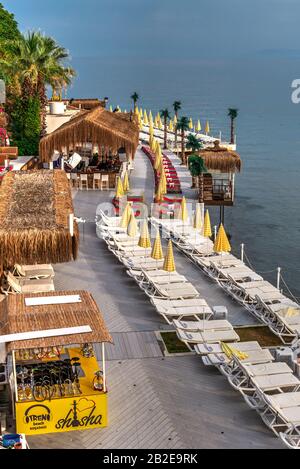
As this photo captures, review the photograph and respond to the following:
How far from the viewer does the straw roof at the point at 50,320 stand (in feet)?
32.9

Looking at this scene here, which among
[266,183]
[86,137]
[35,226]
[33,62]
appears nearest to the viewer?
[35,226]

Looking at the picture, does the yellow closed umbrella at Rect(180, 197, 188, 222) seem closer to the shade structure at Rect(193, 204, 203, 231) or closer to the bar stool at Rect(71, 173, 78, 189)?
the shade structure at Rect(193, 204, 203, 231)

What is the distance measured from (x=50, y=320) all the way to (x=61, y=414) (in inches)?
57.3

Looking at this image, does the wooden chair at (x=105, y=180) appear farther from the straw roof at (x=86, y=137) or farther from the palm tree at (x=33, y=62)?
the palm tree at (x=33, y=62)

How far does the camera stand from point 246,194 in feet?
158

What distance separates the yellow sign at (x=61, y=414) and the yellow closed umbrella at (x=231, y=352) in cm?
262

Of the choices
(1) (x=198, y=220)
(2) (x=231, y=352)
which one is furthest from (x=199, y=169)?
(2) (x=231, y=352)

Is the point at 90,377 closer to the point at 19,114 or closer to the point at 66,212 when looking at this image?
the point at 66,212

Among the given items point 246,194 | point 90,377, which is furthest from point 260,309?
point 246,194

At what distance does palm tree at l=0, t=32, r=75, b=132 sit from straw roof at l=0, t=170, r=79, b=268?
20.4 m

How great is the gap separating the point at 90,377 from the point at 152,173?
21.4m

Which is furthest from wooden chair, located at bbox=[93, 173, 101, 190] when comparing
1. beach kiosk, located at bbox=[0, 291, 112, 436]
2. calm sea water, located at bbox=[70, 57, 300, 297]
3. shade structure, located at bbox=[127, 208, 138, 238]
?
beach kiosk, located at bbox=[0, 291, 112, 436]

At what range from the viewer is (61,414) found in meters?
10.2

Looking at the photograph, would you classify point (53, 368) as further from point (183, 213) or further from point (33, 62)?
point (33, 62)
